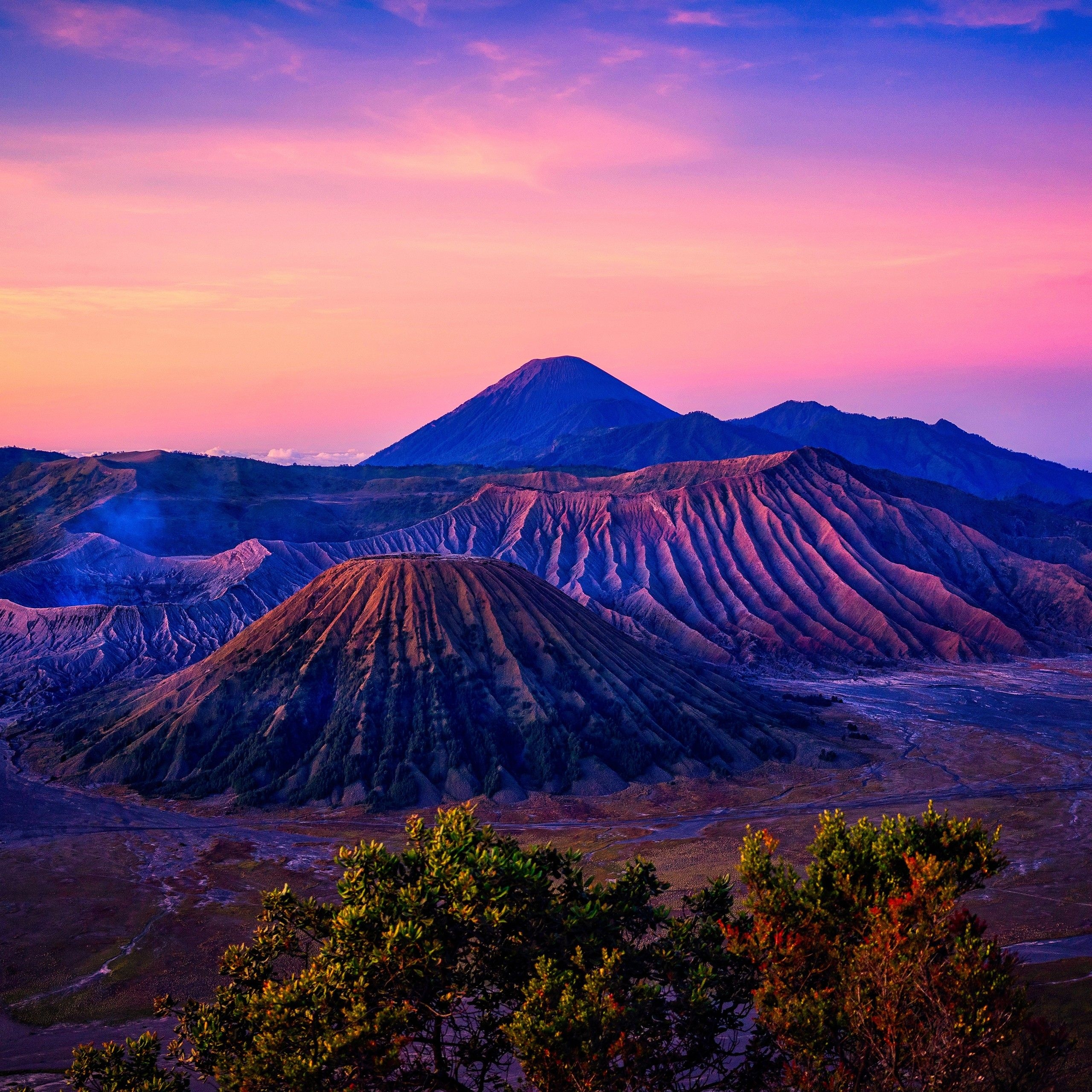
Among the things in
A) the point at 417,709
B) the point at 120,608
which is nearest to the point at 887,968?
the point at 417,709

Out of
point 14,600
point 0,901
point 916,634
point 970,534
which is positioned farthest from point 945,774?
point 14,600

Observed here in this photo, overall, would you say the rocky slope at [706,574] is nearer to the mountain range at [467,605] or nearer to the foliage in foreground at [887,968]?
the mountain range at [467,605]

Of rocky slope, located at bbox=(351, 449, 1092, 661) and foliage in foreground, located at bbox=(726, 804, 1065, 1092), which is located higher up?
rocky slope, located at bbox=(351, 449, 1092, 661)

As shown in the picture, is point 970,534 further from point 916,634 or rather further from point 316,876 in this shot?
point 316,876

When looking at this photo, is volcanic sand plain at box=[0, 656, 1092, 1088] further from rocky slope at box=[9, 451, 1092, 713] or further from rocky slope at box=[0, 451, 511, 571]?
rocky slope at box=[0, 451, 511, 571]

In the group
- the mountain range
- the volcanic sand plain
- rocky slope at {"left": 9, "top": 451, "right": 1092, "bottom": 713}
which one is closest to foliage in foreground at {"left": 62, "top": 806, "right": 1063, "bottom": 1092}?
the volcanic sand plain

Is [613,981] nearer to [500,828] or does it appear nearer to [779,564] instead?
[500,828]
